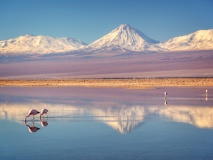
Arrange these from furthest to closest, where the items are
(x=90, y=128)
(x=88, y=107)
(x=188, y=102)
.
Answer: (x=188, y=102) → (x=88, y=107) → (x=90, y=128)

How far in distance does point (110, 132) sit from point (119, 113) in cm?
477

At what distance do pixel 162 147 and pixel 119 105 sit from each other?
1052cm

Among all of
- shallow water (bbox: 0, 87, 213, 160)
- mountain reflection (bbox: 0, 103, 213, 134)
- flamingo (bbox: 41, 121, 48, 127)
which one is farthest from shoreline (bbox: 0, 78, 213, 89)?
flamingo (bbox: 41, 121, 48, 127)

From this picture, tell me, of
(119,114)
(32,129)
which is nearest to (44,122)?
(32,129)

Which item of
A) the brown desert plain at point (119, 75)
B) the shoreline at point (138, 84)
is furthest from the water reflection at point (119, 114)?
the brown desert plain at point (119, 75)

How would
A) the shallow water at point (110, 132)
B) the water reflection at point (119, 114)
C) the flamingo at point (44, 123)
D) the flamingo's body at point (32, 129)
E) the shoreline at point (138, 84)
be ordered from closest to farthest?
the shallow water at point (110, 132) → the flamingo's body at point (32, 129) → the flamingo at point (44, 123) → the water reflection at point (119, 114) → the shoreline at point (138, 84)

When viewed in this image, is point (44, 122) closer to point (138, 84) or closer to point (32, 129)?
point (32, 129)

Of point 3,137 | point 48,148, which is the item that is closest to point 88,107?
point 3,137

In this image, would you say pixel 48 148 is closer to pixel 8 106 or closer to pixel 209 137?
pixel 209 137

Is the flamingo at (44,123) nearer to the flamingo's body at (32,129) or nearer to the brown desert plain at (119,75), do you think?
the flamingo's body at (32,129)

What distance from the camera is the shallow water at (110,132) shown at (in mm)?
10609

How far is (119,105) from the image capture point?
21.7 metres

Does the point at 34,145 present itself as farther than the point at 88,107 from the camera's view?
No

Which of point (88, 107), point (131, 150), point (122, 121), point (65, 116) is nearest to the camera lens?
point (131, 150)
